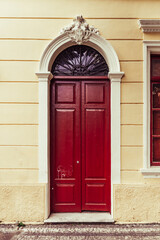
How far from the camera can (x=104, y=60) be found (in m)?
4.24

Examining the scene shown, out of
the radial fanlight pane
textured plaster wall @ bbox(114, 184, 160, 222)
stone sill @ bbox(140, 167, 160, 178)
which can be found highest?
the radial fanlight pane

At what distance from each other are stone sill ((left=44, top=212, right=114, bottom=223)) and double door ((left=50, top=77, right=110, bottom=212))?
113 millimetres

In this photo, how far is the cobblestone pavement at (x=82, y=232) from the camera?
11.5 ft

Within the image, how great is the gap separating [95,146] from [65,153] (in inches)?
27.3

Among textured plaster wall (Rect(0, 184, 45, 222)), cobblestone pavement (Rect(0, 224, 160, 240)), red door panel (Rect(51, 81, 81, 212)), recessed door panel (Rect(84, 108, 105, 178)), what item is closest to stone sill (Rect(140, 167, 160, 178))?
recessed door panel (Rect(84, 108, 105, 178))

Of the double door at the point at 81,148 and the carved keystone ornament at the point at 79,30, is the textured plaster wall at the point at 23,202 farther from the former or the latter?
the carved keystone ornament at the point at 79,30

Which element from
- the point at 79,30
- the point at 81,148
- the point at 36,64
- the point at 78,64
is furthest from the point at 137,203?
the point at 79,30

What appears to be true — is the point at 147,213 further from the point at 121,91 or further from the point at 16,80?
the point at 16,80

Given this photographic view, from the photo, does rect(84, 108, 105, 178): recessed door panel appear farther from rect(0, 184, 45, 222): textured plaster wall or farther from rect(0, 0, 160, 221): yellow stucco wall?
rect(0, 184, 45, 222): textured plaster wall

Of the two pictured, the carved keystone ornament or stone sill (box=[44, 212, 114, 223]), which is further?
the carved keystone ornament

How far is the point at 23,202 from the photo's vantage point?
13.0 feet

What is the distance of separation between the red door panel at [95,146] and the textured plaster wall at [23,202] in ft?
3.20

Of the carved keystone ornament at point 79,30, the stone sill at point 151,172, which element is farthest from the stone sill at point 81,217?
the carved keystone ornament at point 79,30

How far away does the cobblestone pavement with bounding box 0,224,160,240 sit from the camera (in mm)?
3510
